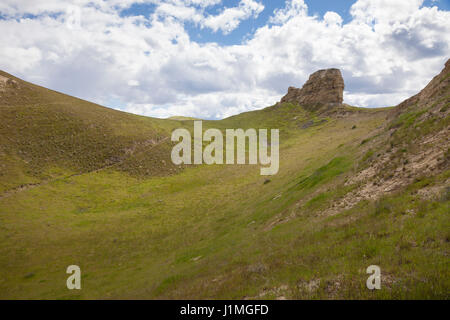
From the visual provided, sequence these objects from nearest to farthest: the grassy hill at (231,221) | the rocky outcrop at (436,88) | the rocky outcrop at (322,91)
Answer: the grassy hill at (231,221)
the rocky outcrop at (436,88)
the rocky outcrop at (322,91)

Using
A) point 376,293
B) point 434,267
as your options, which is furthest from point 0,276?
point 434,267

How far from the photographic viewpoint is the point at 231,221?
2891 cm

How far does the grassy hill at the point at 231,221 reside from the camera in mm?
9305

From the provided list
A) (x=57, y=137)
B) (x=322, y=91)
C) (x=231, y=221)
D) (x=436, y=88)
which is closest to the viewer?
(x=436, y=88)

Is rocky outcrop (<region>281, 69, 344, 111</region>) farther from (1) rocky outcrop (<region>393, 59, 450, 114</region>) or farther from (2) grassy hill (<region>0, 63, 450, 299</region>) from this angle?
(1) rocky outcrop (<region>393, 59, 450, 114</region>)

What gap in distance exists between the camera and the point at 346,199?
16.9 meters

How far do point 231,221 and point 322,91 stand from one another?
10518 cm

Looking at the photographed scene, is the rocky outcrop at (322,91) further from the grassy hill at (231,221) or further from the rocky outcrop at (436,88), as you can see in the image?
the rocky outcrop at (436,88)

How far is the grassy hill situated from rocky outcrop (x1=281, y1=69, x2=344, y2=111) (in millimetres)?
69551

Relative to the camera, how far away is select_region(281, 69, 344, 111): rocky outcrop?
111062 millimetres

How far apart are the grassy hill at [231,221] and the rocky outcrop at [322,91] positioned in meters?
69.6

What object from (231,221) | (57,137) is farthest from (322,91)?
(57,137)

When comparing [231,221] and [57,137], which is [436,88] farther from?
[57,137]

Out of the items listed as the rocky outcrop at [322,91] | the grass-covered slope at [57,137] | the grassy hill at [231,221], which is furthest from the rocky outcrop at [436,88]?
the rocky outcrop at [322,91]
